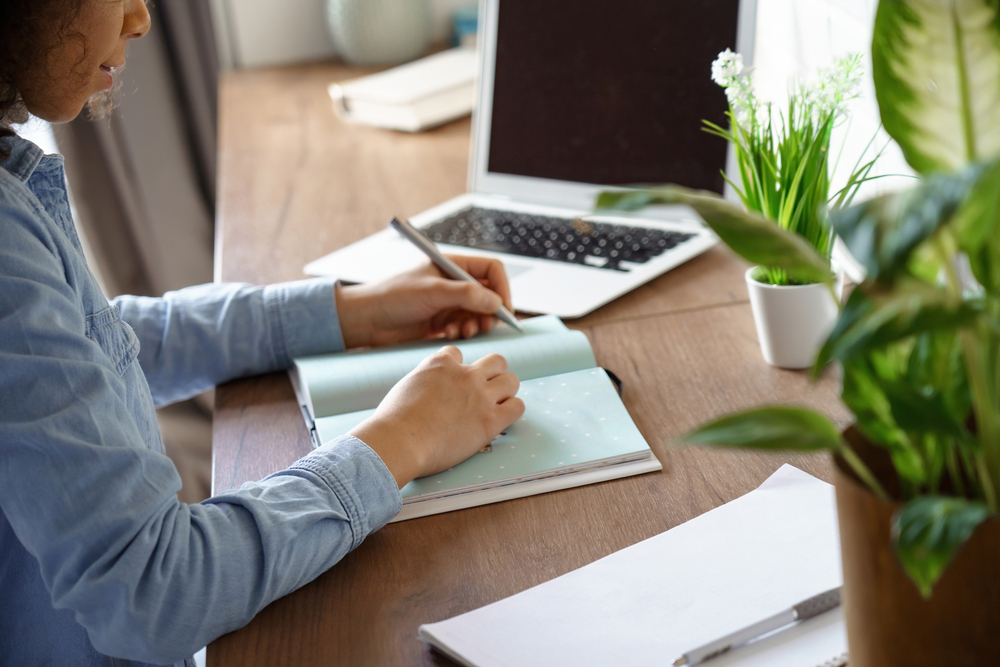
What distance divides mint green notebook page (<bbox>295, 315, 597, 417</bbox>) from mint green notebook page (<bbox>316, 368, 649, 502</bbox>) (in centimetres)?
1

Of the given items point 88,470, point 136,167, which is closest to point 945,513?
point 88,470

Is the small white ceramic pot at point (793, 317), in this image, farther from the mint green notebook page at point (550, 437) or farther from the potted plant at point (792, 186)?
the mint green notebook page at point (550, 437)

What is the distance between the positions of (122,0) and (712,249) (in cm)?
69

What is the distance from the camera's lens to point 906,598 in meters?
0.33

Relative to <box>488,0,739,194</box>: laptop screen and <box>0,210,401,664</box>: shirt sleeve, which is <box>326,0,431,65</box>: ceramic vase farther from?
<box>0,210,401,664</box>: shirt sleeve

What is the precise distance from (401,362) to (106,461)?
0.32 meters

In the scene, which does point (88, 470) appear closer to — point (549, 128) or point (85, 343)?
point (85, 343)

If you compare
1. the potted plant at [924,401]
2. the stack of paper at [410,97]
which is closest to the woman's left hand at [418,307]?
the potted plant at [924,401]

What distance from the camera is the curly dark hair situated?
582 mm

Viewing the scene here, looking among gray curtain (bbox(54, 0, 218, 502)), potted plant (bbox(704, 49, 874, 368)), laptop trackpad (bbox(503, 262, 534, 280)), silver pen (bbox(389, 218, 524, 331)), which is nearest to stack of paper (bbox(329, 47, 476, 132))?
gray curtain (bbox(54, 0, 218, 502))

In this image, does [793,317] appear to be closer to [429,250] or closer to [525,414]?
[525,414]

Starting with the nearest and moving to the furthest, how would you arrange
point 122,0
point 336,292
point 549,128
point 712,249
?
point 122,0 → point 336,292 → point 712,249 → point 549,128

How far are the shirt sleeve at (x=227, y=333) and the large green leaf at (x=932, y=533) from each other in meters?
0.66

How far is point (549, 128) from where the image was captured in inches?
46.9
